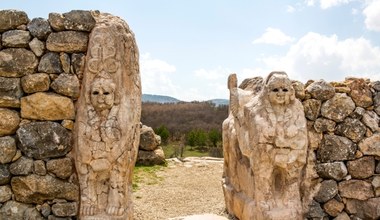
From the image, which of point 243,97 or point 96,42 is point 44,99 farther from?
point 243,97

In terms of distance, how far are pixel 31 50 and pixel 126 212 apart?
2.21m

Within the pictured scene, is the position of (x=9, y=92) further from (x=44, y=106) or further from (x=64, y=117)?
(x=64, y=117)

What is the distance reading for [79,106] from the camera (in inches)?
197

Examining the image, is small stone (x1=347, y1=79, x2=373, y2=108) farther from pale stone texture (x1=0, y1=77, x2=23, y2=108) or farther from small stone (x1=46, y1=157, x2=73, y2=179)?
pale stone texture (x1=0, y1=77, x2=23, y2=108)

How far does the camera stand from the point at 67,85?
4.91 meters

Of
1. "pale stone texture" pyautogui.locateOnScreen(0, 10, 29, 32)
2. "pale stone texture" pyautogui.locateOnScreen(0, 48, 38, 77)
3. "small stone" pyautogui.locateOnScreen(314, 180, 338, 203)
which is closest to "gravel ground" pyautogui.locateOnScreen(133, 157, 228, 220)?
"small stone" pyautogui.locateOnScreen(314, 180, 338, 203)

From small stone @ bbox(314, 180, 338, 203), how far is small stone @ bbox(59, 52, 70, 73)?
3698mm

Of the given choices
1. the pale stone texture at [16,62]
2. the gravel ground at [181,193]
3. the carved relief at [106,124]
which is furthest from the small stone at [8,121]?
the gravel ground at [181,193]

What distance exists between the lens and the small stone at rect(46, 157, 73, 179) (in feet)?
16.0

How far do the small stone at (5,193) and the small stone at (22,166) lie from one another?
20 cm

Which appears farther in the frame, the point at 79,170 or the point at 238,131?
the point at 238,131

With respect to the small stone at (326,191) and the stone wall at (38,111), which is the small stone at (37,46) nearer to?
the stone wall at (38,111)

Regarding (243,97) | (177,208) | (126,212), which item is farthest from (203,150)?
(126,212)

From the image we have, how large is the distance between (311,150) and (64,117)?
3287mm
